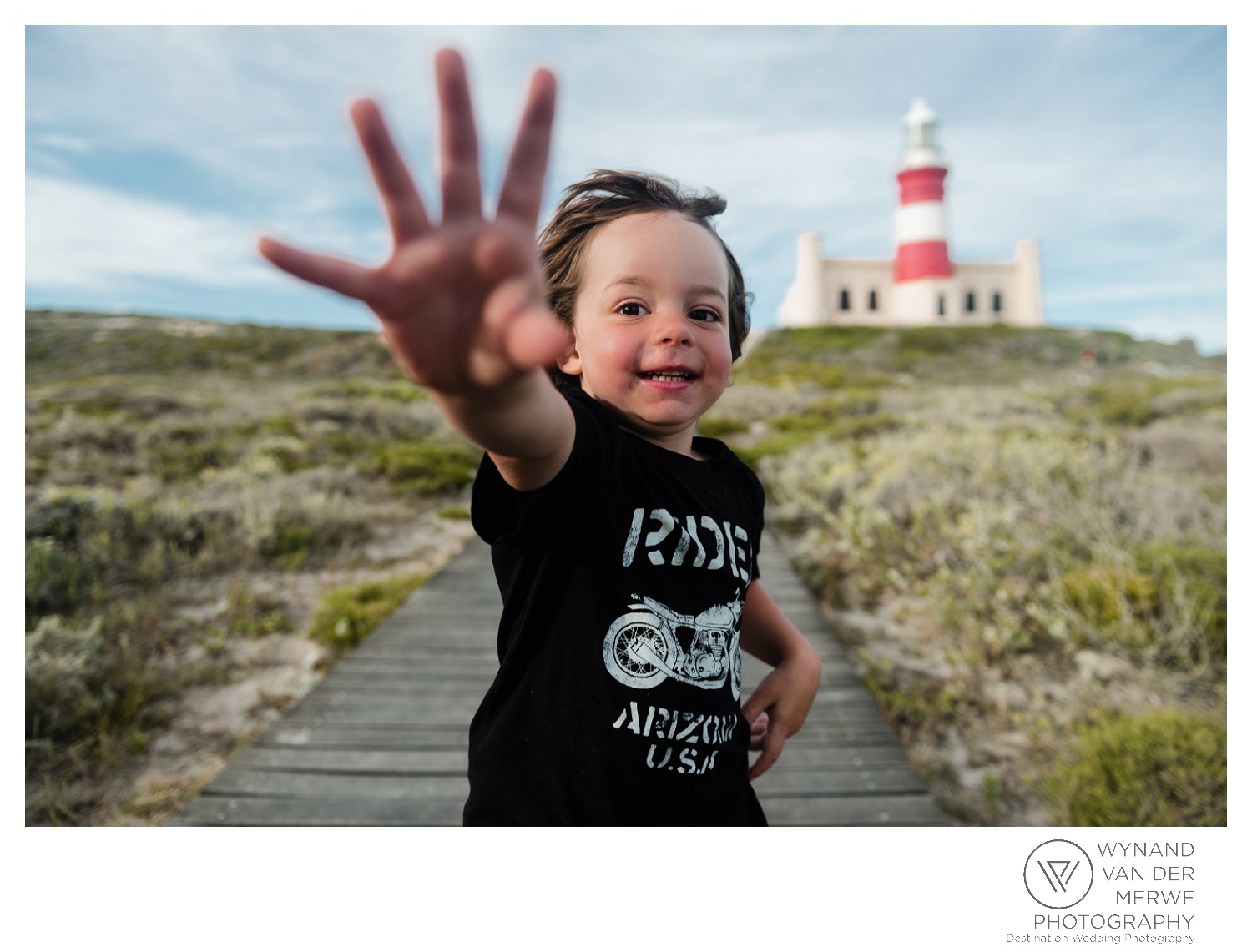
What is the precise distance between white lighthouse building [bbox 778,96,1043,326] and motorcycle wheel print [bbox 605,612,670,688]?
35.4m

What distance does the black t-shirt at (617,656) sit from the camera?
1.03 meters

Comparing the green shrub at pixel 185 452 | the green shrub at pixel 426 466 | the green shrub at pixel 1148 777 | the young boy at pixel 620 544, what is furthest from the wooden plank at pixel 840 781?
the green shrub at pixel 185 452

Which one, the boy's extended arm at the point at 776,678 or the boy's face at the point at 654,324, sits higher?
the boy's face at the point at 654,324

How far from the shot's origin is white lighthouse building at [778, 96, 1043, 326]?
111ft

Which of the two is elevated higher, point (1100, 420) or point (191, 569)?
point (1100, 420)

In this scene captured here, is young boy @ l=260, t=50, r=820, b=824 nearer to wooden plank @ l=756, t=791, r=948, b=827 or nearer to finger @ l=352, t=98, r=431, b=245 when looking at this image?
finger @ l=352, t=98, r=431, b=245

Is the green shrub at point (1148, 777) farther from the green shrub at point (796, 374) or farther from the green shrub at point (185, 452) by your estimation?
the green shrub at point (796, 374)

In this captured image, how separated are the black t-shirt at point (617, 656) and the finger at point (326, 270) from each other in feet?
1.22

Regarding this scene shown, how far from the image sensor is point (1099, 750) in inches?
105

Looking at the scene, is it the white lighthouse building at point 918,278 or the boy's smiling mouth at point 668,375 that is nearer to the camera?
the boy's smiling mouth at point 668,375

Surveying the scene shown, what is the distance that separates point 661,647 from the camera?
1.08 metres
